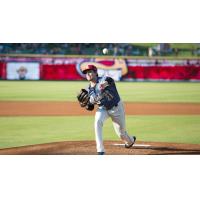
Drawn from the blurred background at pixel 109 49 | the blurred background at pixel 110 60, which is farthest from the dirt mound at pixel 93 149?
the blurred background at pixel 109 49

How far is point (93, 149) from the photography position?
20.0 ft

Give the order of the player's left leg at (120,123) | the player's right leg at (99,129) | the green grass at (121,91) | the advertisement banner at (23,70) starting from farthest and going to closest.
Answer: the advertisement banner at (23,70), the green grass at (121,91), the player's left leg at (120,123), the player's right leg at (99,129)

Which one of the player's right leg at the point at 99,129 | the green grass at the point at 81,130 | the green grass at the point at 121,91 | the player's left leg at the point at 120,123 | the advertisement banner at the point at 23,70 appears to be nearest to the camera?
the player's right leg at the point at 99,129

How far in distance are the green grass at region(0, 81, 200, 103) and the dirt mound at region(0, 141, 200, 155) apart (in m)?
0.80

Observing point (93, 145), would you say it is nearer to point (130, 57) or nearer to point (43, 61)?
point (130, 57)

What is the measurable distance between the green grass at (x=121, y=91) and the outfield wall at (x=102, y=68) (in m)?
0.12

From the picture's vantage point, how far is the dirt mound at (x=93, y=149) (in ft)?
19.8

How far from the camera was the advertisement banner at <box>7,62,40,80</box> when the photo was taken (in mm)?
7871

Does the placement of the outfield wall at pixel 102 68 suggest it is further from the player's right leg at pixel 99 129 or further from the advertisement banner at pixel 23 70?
the player's right leg at pixel 99 129

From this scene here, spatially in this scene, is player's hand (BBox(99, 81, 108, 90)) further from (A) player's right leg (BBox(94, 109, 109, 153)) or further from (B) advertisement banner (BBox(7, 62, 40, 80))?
(B) advertisement banner (BBox(7, 62, 40, 80))

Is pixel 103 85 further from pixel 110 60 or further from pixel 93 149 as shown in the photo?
pixel 110 60

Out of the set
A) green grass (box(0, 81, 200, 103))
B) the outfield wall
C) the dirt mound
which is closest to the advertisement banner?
the outfield wall

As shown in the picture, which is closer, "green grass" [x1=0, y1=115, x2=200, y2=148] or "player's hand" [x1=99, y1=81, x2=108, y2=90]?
Result: "player's hand" [x1=99, y1=81, x2=108, y2=90]
